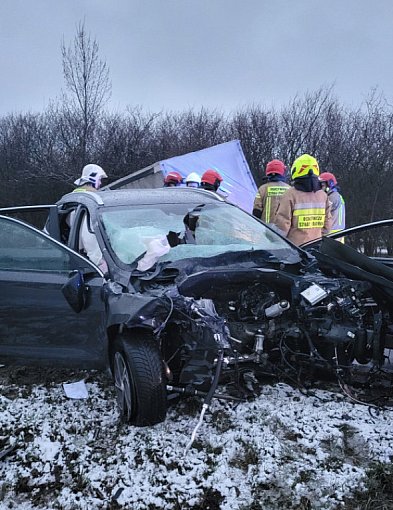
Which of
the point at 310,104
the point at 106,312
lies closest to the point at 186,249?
the point at 106,312

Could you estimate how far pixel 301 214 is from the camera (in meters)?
5.14

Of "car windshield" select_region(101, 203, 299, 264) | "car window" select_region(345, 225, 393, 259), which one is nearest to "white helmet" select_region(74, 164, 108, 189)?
"car windshield" select_region(101, 203, 299, 264)

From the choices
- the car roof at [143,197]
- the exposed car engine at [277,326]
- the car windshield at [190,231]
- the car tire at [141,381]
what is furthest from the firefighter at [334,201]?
the car tire at [141,381]

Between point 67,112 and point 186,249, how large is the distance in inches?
796

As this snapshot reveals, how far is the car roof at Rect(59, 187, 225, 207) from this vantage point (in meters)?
4.13

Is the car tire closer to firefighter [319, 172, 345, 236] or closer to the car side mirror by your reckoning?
the car side mirror

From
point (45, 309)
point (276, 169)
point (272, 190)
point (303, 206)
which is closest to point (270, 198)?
point (272, 190)

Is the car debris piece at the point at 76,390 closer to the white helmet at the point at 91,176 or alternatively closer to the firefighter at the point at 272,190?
the white helmet at the point at 91,176

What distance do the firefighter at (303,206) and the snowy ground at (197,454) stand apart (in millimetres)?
2259

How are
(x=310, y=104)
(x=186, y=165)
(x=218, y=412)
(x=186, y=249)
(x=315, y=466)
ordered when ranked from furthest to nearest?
1. (x=310, y=104)
2. (x=186, y=165)
3. (x=186, y=249)
4. (x=218, y=412)
5. (x=315, y=466)

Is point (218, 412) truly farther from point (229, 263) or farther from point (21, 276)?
point (21, 276)

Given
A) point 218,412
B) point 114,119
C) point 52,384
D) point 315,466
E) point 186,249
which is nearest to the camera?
point 315,466

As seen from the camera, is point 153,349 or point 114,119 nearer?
point 153,349

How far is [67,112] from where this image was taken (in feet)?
70.8
